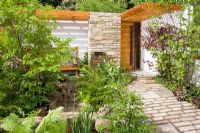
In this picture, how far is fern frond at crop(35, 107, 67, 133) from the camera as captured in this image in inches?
164

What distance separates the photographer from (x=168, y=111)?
677 centimetres

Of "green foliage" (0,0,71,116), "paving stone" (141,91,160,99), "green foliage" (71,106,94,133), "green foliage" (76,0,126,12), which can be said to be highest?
"green foliage" (76,0,126,12)

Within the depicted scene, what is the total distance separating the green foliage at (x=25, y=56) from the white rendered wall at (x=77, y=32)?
4.52 meters

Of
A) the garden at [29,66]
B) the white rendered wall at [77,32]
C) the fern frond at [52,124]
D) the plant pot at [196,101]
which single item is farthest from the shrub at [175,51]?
the fern frond at [52,124]

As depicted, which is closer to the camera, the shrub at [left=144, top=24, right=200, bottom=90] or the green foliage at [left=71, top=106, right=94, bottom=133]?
the green foliage at [left=71, top=106, right=94, bottom=133]

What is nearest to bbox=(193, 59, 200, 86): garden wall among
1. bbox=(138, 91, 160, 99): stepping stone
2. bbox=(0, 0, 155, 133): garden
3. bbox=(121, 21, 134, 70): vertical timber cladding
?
bbox=(138, 91, 160, 99): stepping stone

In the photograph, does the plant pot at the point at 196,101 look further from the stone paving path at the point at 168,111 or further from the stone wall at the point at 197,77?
the stone wall at the point at 197,77

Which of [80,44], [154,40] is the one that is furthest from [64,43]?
[80,44]

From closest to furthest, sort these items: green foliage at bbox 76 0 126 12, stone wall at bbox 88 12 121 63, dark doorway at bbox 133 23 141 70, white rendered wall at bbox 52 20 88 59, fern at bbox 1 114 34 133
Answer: fern at bbox 1 114 34 133
stone wall at bbox 88 12 121 63
white rendered wall at bbox 52 20 88 59
green foliage at bbox 76 0 126 12
dark doorway at bbox 133 23 141 70

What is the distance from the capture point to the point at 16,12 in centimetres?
750

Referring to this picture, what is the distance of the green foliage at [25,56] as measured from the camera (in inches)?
296

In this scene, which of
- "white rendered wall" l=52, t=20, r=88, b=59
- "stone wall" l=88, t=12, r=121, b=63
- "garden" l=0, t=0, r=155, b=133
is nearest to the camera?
"garden" l=0, t=0, r=155, b=133

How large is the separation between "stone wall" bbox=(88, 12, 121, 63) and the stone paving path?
2.95 m

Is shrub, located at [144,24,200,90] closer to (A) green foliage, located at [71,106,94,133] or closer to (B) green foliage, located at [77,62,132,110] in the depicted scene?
(B) green foliage, located at [77,62,132,110]
